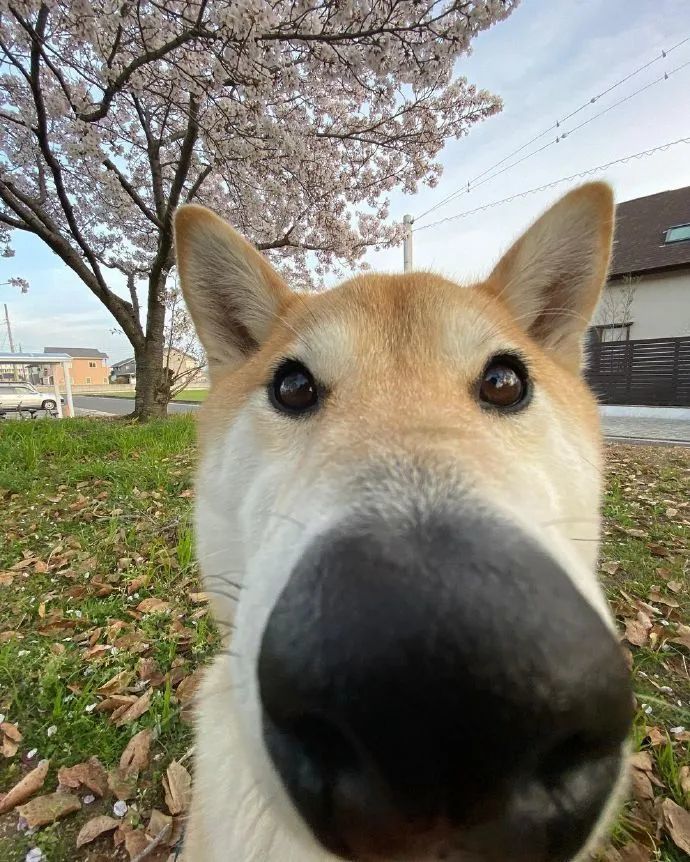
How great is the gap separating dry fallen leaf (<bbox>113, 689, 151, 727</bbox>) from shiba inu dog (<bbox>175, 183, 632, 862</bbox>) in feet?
3.59

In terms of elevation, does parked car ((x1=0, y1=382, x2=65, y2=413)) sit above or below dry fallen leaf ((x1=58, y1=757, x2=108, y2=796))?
above

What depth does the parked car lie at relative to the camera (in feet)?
84.0

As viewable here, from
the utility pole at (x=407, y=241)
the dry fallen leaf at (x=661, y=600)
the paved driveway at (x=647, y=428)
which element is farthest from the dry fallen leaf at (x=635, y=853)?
the utility pole at (x=407, y=241)

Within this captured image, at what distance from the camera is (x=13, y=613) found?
12.2ft

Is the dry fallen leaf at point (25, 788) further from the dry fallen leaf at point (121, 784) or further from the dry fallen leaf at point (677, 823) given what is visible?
the dry fallen leaf at point (677, 823)

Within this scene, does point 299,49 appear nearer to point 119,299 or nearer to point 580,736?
point 119,299

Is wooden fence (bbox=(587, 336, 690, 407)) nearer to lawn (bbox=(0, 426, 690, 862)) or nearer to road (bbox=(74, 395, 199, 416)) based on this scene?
lawn (bbox=(0, 426, 690, 862))

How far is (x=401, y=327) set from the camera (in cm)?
185

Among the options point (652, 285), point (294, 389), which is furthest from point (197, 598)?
point (652, 285)

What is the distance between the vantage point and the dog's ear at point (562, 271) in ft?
7.06

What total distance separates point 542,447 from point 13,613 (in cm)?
413

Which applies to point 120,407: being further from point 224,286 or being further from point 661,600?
point 661,600

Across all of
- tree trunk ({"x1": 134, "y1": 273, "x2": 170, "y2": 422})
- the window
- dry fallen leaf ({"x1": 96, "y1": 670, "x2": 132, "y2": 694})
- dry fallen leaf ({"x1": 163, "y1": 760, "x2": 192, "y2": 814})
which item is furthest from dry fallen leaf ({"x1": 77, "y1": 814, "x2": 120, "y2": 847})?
the window

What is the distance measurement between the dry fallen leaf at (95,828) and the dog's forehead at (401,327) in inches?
91.0
